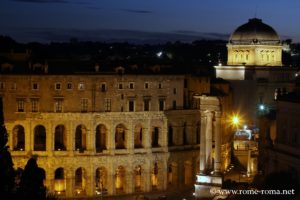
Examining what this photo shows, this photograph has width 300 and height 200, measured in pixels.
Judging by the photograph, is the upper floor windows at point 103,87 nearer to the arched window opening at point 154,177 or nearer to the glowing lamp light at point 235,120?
the arched window opening at point 154,177

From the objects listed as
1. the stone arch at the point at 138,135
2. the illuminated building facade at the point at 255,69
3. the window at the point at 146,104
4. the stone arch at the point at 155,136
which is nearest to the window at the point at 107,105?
the window at the point at 146,104

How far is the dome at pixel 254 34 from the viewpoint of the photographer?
3196 inches

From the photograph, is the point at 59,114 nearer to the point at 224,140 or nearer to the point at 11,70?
the point at 11,70

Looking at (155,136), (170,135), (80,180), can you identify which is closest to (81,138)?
(80,180)

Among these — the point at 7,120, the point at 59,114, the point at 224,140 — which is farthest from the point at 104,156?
the point at 224,140

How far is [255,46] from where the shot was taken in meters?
80.7

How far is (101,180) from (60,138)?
757 centimetres

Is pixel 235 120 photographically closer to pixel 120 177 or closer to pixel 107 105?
pixel 120 177

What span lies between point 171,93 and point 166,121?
309cm

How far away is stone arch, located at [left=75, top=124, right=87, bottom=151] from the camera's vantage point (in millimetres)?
67875

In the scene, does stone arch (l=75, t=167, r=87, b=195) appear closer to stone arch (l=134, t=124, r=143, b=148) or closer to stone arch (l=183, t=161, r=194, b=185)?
stone arch (l=134, t=124, r=143, b=148)

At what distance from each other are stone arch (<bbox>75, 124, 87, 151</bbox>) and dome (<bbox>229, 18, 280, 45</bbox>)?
2466 cm

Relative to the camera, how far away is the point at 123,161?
66500mm

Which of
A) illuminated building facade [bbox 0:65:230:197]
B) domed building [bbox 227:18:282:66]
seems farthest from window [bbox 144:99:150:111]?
domed building [bbox 227:18:282:66]
